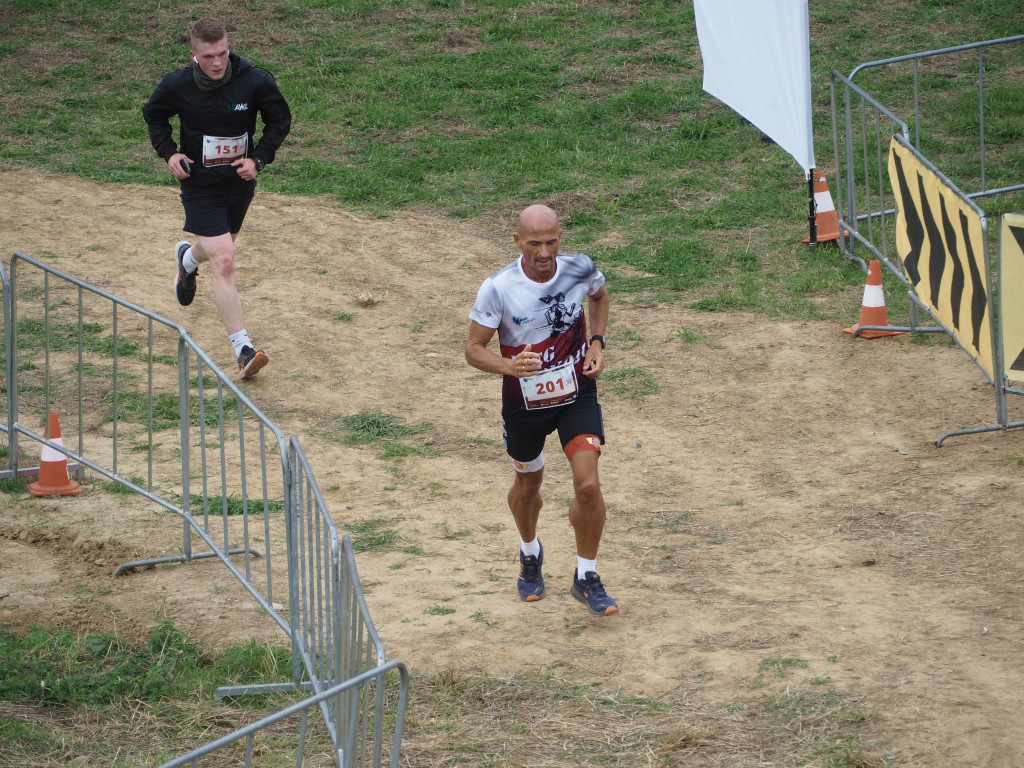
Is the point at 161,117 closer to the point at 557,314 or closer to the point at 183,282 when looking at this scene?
the point at 183,282

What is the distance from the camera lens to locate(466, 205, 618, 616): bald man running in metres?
5.38

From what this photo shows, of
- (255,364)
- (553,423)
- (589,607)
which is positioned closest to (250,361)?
(255,364)

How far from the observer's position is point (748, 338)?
9055mm

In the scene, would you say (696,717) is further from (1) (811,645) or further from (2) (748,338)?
(2) (748,338)

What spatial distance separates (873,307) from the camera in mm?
8852

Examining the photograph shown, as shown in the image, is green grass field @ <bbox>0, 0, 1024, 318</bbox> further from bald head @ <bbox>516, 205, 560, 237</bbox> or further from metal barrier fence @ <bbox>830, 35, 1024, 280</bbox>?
bald head @ <bbox>516, 205, 560, 237</bbox>

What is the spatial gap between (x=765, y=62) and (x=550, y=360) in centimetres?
540

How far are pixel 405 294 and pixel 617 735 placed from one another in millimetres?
5978

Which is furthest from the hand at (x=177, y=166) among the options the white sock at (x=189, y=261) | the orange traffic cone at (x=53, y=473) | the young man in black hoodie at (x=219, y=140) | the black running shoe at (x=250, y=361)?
the orange traffic cone at (x=53, y=473)

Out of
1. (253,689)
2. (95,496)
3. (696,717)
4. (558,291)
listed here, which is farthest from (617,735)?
(95,496)

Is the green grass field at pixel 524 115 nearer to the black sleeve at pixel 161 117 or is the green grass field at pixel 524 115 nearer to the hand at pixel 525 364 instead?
the black sleeve at pixel 161 117

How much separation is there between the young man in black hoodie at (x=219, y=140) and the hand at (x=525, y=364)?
136 inches

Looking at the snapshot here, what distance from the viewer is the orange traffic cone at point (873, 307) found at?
348 inches

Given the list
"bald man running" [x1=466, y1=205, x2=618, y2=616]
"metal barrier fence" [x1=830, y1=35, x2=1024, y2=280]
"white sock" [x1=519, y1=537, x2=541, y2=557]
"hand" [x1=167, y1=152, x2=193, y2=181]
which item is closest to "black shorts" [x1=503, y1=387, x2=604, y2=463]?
"bald man running" [x1=466, y1=205, x2=618, y2=616]
